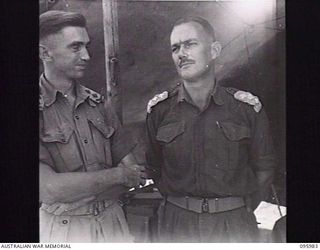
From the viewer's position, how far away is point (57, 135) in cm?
249

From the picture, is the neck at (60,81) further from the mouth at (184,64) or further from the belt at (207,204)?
the belt at (207,204)

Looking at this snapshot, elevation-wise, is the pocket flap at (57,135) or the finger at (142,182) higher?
the pocket flap at (57,135)

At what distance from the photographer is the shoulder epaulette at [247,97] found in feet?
8.23

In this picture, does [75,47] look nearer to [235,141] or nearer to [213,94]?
[213,94]

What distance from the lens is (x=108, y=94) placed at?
8.25 feet

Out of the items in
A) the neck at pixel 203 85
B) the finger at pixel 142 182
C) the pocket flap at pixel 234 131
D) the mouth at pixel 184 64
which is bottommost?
the finger at pixel 142 182

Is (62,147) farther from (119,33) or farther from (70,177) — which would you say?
(119,33)

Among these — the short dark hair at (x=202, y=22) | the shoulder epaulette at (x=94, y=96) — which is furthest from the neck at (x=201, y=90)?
the shoulder epaulette at (x=94, y=96)

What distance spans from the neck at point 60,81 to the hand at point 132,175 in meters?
0.57

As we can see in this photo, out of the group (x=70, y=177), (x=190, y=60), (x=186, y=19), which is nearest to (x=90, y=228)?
(x=70, y=177)

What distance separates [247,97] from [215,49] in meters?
0.35

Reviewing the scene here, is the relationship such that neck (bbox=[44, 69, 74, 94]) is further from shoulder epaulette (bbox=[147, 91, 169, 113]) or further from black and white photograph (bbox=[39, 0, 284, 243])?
shoulder epaulette (bbox=[147, 91, 169, 113])

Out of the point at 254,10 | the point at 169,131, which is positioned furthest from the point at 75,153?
the point at 254,10
